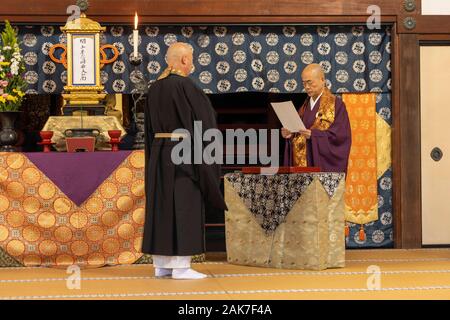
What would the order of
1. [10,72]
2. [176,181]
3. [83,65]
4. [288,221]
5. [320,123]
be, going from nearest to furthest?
[176,181], [288,221], [320,123], [10,72], [83,65]

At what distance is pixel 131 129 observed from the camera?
7.62m

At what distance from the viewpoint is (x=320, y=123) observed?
6500 millimetres

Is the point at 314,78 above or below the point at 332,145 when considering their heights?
above

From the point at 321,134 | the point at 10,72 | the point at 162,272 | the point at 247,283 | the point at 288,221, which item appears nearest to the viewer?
the point at 247,283

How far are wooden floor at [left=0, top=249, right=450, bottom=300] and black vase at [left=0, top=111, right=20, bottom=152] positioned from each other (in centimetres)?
101

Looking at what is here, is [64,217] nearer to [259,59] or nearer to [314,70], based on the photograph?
[314,70]

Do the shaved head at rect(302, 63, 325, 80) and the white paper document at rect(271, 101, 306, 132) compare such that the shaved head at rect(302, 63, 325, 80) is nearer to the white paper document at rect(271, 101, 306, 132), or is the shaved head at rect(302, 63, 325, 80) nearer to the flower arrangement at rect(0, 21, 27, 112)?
the white paper document at rect(271, 101, 306, 132)

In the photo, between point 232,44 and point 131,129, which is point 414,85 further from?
point 131,129

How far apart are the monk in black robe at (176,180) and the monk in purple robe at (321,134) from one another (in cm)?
123

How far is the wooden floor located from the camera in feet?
14.9

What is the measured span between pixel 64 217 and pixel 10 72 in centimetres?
137

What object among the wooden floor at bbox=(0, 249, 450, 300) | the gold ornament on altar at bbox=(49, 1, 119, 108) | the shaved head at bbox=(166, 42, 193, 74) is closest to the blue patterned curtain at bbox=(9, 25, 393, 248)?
the gold ornament on altar at bbox=(49, 1, 119, 108)

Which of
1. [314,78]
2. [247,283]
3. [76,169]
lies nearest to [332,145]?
[314,78]

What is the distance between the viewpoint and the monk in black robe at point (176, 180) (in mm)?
5266
